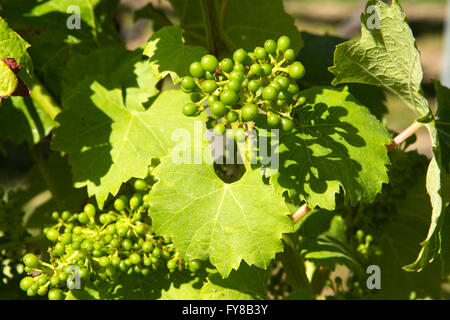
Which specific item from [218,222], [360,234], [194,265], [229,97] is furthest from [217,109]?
[360,234]

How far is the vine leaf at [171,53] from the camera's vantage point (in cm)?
100

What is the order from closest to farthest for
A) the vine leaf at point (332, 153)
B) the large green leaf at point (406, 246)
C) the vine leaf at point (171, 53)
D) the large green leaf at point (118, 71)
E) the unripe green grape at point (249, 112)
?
the unripe green grape at point (249, 112)
the vine leaf at point (332, 153)
the vine leaf at point (171, 53)
the large green leaf at point (118, 71)
the large green leaf at point (406, 246)

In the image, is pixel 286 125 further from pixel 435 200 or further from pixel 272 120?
pixel 435 200

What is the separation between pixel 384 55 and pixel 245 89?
0.25m

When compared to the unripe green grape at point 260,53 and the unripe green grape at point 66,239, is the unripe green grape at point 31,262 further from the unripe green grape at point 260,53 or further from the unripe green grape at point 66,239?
the unripe green grape at point 260,53

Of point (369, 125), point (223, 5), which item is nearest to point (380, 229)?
point (369, 125)

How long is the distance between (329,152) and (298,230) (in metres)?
0.31

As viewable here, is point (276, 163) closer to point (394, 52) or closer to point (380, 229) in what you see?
point (394, 52)

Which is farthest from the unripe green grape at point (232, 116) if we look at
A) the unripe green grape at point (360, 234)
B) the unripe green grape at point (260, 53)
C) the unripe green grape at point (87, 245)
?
the unripe green grape at point (360, 234)

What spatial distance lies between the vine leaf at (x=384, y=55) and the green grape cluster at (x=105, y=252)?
408 mm

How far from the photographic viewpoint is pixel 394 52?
0.90 metres

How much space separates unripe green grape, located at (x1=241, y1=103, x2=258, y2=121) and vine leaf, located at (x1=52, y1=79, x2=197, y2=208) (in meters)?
0.28

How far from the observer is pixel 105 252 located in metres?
0.95

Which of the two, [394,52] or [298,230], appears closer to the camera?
[394,52]
